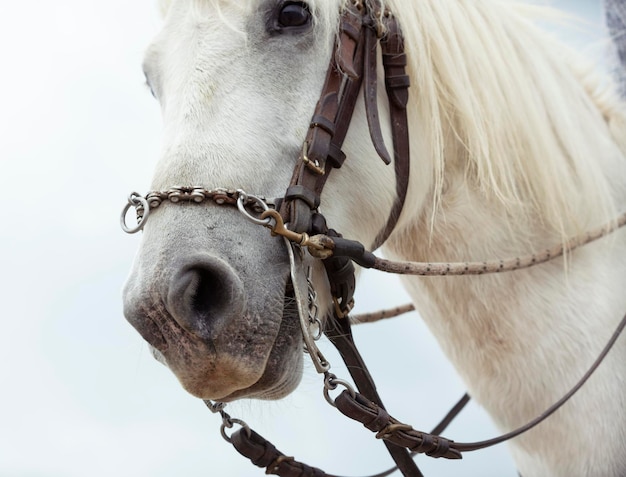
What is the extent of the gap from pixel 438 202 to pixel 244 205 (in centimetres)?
68

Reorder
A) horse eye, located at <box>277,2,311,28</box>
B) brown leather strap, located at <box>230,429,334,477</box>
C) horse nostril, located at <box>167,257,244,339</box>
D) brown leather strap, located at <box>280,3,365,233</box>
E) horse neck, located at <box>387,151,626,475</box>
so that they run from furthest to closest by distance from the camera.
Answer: horse neck, located at <box>387,151,626,475</box>
brown leather strap, located at <box>230,429,334,477</box>
horse eye, located at <box>277,2,311,28</box>
brown leather strap, located at <box>280,3,365,233</box>
horse nostril, located at <box>167,257,244,339</box>

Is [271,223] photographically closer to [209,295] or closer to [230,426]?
[209,295]

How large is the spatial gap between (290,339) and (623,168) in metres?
1.30

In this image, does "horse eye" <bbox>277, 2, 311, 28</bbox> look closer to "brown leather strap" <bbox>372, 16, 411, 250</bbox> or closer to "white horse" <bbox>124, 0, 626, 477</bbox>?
"white horse" <bbox>124, 0, 626, 477</bbox>

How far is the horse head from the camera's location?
1.43 meters

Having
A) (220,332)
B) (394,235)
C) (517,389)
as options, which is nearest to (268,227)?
(220,332)

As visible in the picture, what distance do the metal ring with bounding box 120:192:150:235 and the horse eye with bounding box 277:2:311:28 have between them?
1.76ft

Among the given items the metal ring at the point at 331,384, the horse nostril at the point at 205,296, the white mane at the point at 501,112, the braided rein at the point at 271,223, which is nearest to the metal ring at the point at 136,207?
the braided rein at the point at 271,223

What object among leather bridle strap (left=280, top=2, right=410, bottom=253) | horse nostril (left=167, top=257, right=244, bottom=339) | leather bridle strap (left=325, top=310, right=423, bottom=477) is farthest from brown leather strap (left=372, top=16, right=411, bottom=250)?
horse nostril (left=167, top=257, right=244, bottom=339)

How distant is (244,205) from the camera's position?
150 cm

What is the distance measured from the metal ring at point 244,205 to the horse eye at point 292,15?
18.4 inches

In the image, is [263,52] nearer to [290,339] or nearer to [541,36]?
[290,339]

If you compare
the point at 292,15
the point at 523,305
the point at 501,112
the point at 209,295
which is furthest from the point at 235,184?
the point at 523,305

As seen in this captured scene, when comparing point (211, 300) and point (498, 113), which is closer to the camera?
point (211, 300)
